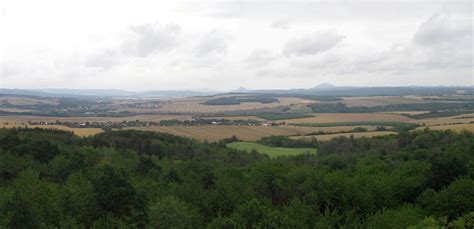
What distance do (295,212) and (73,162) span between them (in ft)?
90.8

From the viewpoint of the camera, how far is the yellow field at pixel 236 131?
354 ft

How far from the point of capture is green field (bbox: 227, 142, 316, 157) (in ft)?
282

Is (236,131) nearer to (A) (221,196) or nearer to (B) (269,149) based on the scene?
(B) (269,149)

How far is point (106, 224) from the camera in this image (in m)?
26.7

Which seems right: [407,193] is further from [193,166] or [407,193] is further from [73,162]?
[73,162]

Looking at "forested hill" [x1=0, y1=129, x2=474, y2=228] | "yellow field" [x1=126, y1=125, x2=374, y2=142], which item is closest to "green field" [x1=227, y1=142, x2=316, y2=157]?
"yellow field" [x1=126, y1=125, x2=374, y2=142]

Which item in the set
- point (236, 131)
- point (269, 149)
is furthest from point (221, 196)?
point (236, 131)

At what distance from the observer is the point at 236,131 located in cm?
11625

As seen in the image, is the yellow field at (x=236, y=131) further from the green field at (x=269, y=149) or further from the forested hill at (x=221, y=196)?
the forested hill at (x=221, y=196)

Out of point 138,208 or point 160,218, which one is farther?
point 138,208

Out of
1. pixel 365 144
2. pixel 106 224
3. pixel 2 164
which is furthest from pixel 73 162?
pixel 365 144

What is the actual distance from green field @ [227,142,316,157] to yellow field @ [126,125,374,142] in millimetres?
8897

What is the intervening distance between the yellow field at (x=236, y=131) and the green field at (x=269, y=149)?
29.2ft

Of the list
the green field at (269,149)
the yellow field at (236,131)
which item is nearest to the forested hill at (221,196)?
the green field at (269,149)
